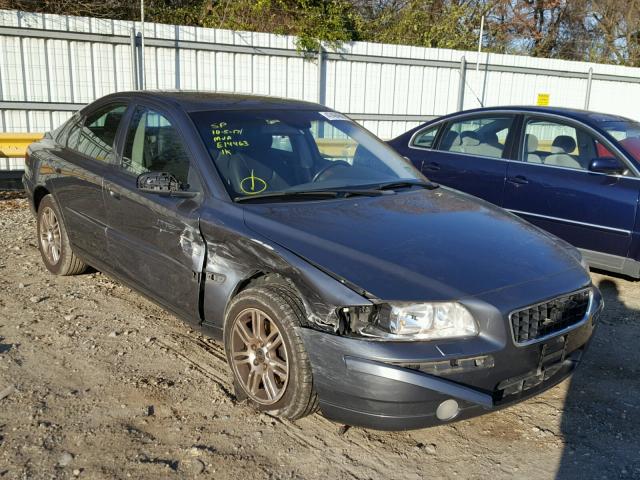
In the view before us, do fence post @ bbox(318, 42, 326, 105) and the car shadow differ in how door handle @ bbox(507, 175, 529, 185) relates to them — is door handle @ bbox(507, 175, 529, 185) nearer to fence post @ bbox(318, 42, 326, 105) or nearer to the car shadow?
the car shadow

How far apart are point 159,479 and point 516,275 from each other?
6.29ft

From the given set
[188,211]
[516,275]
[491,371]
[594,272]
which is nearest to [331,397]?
[491,371]

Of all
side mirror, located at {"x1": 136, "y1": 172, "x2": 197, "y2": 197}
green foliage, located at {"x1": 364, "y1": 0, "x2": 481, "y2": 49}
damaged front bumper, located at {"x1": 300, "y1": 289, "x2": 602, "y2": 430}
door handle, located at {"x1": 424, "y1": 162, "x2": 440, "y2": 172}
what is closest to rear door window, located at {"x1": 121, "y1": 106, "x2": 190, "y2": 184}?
side mirror, located at {"x1": 136, "y1": 172, "x2": 197, "y2": 197}

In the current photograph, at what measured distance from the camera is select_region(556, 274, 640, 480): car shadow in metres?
3.00

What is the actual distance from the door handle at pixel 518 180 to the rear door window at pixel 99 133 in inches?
145

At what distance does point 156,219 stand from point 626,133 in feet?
14.9

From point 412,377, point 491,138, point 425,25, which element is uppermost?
point 425,25

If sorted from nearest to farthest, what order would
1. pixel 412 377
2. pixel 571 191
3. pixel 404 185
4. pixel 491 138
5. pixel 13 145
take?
pixel 412 377 → pixel 404 185 → pixel 571 191 → pixel 491 138 → pixel 13 145

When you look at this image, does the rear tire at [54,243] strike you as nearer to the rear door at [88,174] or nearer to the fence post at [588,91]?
the rear door at [88,174]

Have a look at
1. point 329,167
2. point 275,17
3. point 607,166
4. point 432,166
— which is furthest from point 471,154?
point 275,17

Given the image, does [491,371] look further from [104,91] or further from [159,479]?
[104,91]

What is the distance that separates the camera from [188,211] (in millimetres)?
3662

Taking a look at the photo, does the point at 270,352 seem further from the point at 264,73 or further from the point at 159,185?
the point at 264,73

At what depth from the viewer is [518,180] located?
6098 mm
